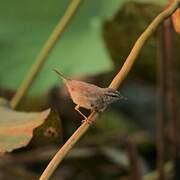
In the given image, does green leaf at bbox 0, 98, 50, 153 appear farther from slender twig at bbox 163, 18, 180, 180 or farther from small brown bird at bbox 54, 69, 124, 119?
slender twig at bbox 163, 18, 180, 180

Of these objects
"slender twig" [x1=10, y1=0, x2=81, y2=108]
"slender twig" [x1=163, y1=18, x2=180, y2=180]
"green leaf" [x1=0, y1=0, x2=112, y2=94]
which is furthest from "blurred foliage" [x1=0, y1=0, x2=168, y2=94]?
"slender twig" [x1=10, y1=0, x2=81, y2=108]

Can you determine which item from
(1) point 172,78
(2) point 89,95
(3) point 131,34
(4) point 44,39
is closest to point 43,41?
(4) point 44,39

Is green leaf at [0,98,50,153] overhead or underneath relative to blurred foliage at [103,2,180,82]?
underneath

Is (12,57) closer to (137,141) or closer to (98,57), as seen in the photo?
(98,57)

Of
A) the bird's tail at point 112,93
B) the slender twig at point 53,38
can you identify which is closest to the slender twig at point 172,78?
the slender twig at point 53,38

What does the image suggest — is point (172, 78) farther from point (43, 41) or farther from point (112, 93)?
point (112, 93)

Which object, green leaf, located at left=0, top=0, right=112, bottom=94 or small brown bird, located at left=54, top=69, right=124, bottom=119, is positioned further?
green leaf, located at left=0, top=0, right=112, bottom=94

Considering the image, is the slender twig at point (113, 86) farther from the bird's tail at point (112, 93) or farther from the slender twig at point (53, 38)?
the slender twig at point (53, 38)

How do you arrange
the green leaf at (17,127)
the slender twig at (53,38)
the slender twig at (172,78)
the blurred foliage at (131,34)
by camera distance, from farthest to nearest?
the blurred foliage at (131,34) < the slender twig at (172,78) < the slender twig at (53,38) < the green leaf at (17,127)

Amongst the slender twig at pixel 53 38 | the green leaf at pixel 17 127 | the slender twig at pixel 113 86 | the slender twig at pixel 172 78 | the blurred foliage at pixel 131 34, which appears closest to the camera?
the slender twig at pixel 113 86
